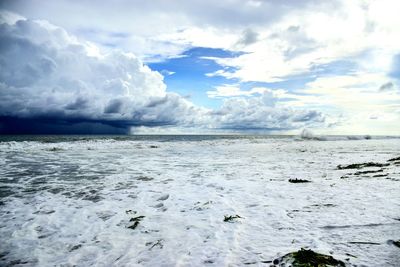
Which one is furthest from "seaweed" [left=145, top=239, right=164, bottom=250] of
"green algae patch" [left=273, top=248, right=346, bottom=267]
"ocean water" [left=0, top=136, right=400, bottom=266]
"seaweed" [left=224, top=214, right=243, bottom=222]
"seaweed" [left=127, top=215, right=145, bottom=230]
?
"green algae patch" [left=273, top=248, right=346, bottom=267]

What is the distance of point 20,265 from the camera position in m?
4.95

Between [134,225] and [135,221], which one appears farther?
[135,221]

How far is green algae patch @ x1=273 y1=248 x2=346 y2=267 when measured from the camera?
171 inches

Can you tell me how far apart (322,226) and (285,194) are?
3.17 m

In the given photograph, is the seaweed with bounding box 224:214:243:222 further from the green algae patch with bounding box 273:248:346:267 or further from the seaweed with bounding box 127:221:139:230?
the green algae patch with bounding box 273:248:346:267

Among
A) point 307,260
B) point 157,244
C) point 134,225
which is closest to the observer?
point 307,260

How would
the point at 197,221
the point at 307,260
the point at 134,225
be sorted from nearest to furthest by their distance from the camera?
the point at 307,260 → the point at 134,225 → the point at 197,221

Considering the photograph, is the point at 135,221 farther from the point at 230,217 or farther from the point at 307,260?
the point at 307,260

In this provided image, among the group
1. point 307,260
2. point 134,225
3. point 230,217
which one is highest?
point 307,260

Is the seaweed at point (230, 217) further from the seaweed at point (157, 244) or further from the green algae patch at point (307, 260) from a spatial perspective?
the green algae patch at point (307, 260)

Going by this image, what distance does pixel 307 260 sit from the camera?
4.43m

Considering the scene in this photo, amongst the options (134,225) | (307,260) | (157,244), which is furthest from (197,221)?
(307,260)

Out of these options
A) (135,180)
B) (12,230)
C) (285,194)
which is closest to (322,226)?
(285,194)

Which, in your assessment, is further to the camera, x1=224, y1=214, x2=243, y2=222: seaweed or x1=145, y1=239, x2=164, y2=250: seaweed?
x1=224, y1=214, x2=243, y2=222: seaweed
